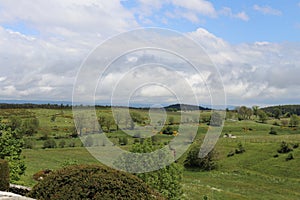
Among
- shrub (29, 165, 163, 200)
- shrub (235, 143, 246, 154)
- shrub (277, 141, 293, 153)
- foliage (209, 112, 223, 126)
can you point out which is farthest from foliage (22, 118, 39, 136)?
shrub (29, 165, 163, 200)

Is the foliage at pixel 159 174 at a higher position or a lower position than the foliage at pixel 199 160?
higher

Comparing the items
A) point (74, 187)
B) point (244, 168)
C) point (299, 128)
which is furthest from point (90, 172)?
point (299, 128)

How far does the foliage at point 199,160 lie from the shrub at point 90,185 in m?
46.0

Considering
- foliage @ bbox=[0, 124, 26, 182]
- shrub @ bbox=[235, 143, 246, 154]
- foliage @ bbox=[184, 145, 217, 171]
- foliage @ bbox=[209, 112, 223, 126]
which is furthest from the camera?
shrub @ bbox=[235, 143, 246, 154]

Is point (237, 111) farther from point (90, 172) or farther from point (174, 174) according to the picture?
point (90, 172)

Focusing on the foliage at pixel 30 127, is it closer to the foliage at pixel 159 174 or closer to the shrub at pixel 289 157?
the shrub at pixel 289 157

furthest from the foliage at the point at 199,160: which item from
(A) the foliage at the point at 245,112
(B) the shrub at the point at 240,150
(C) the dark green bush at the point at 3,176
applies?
(A) the foliage at the point at 245,112

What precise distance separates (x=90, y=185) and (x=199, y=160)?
47.2 metres

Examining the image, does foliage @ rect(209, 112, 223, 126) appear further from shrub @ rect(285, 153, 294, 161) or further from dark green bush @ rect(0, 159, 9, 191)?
shrub @ rect(285, 153, 294, 161)

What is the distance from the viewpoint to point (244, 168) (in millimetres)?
52625

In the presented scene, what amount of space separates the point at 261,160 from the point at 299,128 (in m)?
46.5

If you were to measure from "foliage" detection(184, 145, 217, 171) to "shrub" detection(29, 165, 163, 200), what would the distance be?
46.0m

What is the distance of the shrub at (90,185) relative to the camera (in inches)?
320

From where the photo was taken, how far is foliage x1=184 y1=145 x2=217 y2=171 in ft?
176
